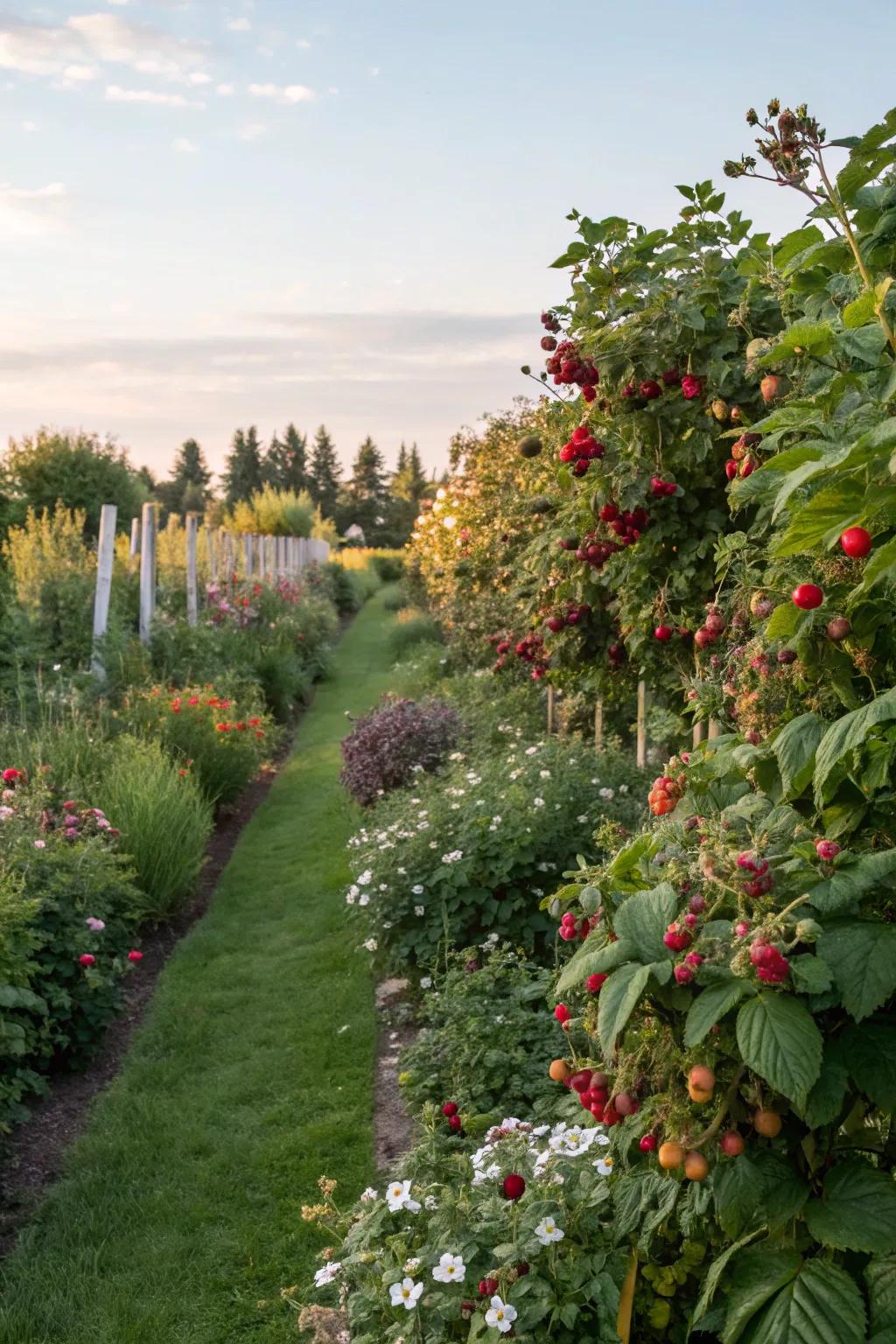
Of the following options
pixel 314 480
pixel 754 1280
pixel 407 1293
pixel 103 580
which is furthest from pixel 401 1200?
pixel 314 480

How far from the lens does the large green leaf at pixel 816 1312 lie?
5.07ft

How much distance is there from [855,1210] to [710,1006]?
424 mm

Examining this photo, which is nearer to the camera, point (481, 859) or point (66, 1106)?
point (66, 1106)

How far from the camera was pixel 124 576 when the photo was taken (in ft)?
34.2

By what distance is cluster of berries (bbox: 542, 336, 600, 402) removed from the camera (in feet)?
11.7

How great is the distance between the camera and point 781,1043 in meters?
1.48

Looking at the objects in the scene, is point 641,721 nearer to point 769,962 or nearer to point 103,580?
point 769,962

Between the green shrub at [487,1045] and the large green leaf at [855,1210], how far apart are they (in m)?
1.43

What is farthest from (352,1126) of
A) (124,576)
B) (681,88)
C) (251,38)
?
(124,576)

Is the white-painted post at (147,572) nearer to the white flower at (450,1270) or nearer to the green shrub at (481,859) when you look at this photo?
the green shrub at (481,859)

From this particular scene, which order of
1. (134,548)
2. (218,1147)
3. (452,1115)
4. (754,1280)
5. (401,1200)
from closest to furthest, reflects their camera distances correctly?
(754,1280)
(401,1200)
(452,1115)
(218,1147)
(134,548)

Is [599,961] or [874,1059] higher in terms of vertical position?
[599,961]

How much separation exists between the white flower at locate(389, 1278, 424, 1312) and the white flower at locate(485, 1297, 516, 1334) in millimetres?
162

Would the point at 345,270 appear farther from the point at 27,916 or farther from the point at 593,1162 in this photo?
the point at 593,1162
